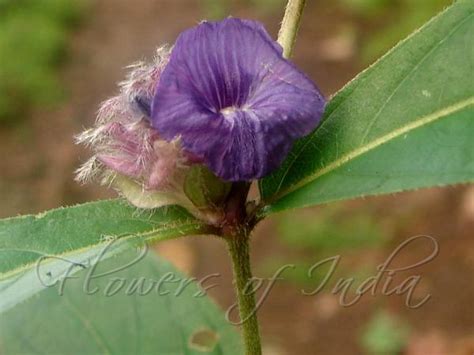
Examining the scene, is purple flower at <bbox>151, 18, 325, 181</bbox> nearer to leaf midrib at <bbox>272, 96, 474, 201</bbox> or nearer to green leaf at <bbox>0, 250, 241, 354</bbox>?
Result: leaf midrib at <bbox>272, 96, 474, 201</bbox>

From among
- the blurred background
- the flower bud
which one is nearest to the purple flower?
the flower bud

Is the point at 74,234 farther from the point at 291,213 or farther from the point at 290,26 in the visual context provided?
the point at 291,213

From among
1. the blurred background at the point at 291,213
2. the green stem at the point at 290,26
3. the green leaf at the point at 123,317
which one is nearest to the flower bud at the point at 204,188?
the green stem at the point at 290,26

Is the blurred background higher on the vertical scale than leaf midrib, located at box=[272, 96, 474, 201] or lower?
higher

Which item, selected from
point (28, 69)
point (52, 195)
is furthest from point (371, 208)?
point (28, 69)

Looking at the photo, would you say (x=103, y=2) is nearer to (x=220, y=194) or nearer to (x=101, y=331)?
(x=101, y=331)
